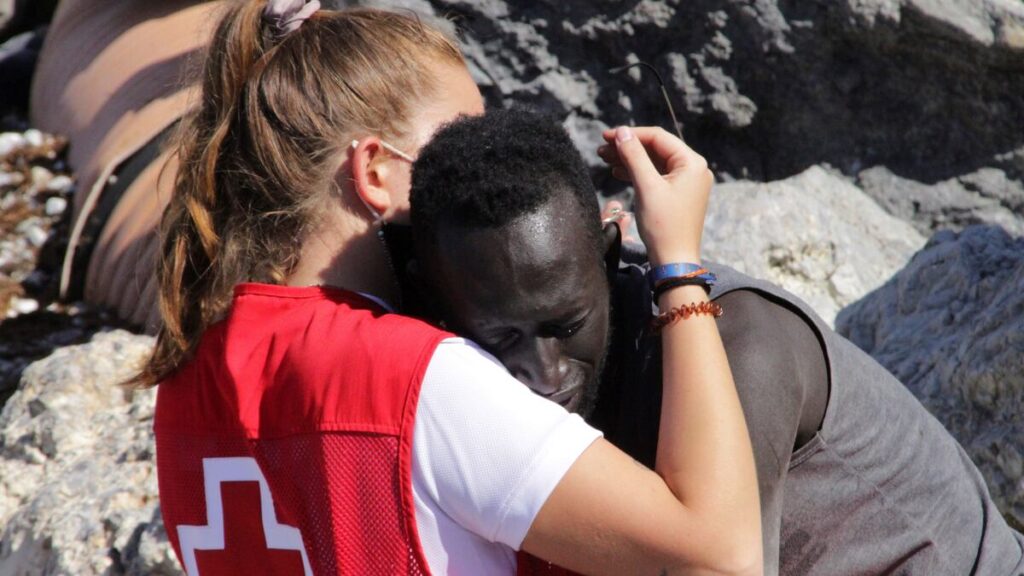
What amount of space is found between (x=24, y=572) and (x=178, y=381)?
117cm

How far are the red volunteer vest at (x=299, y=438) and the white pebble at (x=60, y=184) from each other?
3.04 meters

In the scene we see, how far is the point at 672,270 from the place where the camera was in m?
1.97

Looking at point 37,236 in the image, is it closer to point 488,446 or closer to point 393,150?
point 393,150

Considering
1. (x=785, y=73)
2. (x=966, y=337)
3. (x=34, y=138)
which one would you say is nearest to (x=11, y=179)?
(x=34, y=138)

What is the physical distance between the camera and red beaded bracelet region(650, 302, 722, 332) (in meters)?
1.90

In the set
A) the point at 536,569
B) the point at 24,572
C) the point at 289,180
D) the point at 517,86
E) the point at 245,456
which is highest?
the point at 289,180

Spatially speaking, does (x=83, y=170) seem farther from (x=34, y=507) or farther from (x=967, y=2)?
(x=967, y=2)

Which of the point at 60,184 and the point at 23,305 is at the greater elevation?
the point at 60,184

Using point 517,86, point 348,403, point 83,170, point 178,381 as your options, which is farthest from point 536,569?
point 83,170

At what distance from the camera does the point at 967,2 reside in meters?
3.94

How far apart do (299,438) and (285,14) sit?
89 cm

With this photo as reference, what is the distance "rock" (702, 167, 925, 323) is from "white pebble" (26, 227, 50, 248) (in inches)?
Answer: 103

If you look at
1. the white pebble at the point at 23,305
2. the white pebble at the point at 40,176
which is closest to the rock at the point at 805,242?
the white pebble at the point at 23,305

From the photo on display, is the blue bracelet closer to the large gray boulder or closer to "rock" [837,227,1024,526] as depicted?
"rock" [837,227,1024,526]
